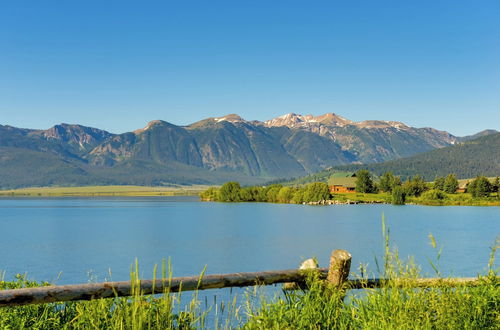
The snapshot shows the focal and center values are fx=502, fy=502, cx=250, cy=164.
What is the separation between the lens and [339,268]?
8875mm

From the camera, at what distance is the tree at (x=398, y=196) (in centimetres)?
15538

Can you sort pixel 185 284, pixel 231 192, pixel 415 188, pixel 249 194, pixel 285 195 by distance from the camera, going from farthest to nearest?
pixel 249 194, pixel 231 192, pixel 285 195, pixel 415 188, pixel 185 284

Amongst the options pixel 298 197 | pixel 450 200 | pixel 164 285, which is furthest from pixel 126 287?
pixel 298 197

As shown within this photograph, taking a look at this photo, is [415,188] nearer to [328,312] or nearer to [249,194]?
[249,194]

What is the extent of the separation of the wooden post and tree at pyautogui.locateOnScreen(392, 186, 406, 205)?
501ft

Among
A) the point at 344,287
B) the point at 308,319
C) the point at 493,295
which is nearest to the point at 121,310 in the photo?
the point at 308,319

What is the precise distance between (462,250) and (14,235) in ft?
202

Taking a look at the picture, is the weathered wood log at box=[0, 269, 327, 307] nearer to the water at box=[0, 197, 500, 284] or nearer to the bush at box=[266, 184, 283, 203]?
the water at box=[0, 197, 500, 284]

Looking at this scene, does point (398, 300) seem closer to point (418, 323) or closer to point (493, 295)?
point (418, 323)

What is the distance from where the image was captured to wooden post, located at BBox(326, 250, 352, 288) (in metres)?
8.84

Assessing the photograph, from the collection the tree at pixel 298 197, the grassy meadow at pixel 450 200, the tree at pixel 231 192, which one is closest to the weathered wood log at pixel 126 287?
the grassy meadow at pixel 450 200

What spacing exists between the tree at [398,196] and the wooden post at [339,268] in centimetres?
15273

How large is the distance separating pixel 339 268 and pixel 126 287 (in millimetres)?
3680

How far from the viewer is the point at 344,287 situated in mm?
8945
